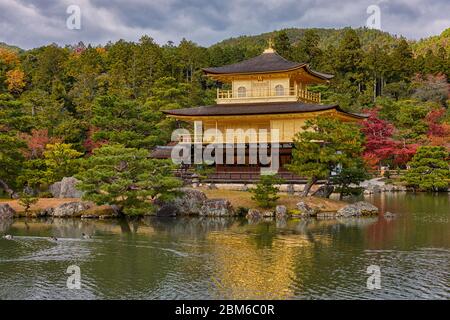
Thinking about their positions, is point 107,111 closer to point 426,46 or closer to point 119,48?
point 119,48

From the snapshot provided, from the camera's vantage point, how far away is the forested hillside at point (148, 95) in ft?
114

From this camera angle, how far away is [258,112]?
116ft

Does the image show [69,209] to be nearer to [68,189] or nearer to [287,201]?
[68,189]

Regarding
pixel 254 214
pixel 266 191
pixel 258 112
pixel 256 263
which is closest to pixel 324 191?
pixel 266 191

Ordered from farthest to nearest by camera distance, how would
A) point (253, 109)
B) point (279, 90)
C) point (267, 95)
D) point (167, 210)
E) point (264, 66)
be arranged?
1. point (264, 66)
2. point (267, 95)
3. point (279, 90)
4. point (253, 109)
5. point (167, 210)

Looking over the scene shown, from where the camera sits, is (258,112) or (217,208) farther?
(258,112)

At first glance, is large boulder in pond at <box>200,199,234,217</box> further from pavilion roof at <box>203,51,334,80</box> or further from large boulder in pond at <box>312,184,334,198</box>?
pavilion roof at <box>203,51,334,80</box>

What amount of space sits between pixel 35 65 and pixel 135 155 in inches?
1956

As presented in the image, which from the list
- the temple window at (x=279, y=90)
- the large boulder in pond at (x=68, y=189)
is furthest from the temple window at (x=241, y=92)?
the large boulder in pond at (x=68, y=189)

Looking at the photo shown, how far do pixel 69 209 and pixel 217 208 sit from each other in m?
7.05

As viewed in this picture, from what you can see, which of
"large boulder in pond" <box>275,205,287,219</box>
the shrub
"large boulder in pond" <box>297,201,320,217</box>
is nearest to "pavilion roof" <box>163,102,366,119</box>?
"large boulder in pond" <box>297,201,320,217</box>

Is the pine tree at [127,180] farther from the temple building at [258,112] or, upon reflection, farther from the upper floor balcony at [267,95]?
the upper floor balcony at [267,95]
